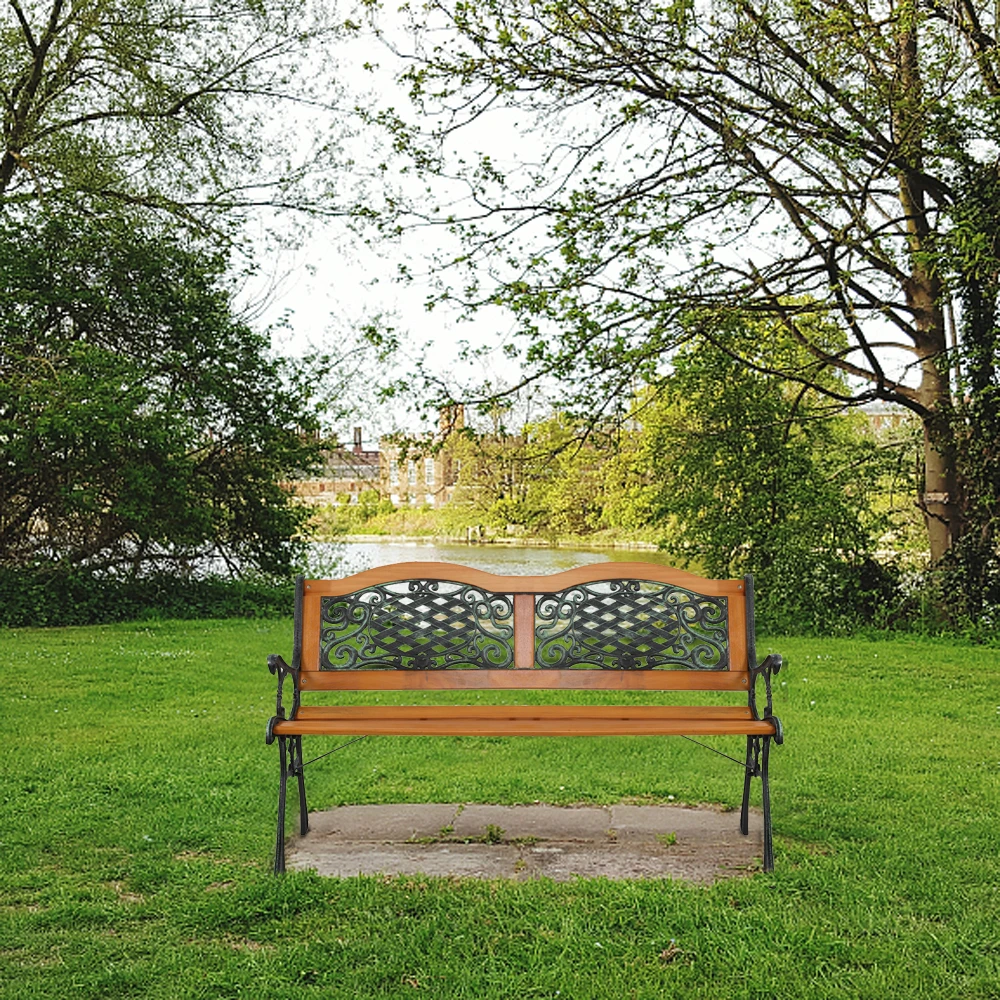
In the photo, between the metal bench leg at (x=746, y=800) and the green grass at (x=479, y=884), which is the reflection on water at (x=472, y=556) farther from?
the metal bench leg at (x=746, y=800)

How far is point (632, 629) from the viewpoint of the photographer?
4816mm

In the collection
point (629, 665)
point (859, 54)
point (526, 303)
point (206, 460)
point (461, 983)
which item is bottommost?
point (461, 983)

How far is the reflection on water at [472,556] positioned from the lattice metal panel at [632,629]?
314 inches

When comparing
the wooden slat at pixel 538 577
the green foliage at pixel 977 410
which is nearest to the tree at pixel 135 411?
the green foliage at pixel 977 410

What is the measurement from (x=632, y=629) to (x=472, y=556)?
10732mm

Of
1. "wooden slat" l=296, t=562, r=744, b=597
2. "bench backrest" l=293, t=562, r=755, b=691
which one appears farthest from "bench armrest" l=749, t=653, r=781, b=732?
"wooden slat" l=296, t=562, r=744, b=597

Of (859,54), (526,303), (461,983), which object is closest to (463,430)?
(526,303)

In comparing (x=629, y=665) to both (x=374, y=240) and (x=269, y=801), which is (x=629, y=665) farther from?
(x=374, y=240)

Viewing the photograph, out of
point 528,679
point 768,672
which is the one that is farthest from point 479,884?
point 768,672

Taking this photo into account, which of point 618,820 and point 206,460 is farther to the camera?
point 206,460

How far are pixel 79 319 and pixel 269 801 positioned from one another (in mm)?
10206

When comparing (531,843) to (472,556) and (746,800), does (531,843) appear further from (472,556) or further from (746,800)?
(472,556)

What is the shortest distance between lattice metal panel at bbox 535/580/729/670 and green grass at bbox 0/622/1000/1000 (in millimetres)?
686

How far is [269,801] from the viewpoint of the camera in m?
4.98
